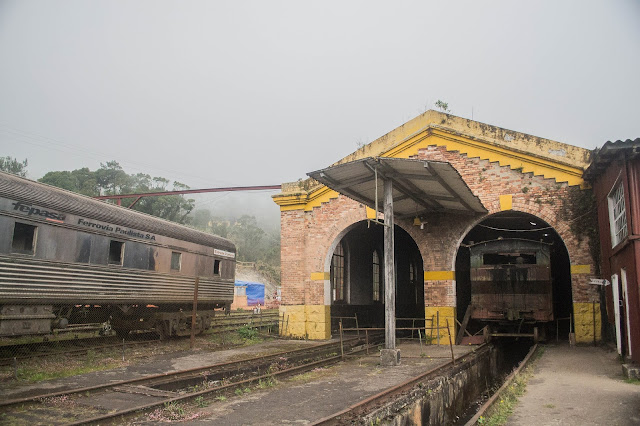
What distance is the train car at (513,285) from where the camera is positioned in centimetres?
1372

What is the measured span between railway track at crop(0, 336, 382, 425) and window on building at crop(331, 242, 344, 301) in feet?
22.9

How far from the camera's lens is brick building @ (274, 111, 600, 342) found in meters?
12.8

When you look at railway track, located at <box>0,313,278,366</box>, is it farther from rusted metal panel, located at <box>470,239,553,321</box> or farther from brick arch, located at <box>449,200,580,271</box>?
brick arch, located at <box>449,200,580,271</box>

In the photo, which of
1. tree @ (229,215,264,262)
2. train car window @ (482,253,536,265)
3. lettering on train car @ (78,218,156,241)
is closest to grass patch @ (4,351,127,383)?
lettering on train car @ (78,218,156,241)

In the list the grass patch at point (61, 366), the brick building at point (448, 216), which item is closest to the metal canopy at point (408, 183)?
the brick building at point (448, 216)

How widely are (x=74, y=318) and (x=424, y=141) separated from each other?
10849 millimetres

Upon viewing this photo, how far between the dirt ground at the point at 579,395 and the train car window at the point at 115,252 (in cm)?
987

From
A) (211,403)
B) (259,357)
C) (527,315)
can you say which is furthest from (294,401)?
(527,315)

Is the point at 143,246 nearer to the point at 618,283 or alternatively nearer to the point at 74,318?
the point at 74,318

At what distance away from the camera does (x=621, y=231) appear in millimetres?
9523

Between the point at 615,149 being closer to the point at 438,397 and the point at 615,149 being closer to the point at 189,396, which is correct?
the point at 438,397

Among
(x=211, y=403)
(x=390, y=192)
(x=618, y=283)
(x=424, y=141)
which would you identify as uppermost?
(x=424, y=141)

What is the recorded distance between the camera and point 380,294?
22281 millimetres

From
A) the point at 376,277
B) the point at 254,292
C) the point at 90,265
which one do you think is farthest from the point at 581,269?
the point at 254,292
